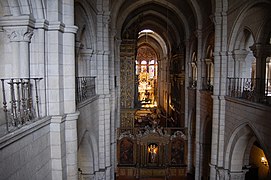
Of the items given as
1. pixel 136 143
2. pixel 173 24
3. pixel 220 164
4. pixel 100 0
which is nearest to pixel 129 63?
pixel 173 24

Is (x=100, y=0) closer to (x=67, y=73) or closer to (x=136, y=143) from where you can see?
(x=67, y=73)

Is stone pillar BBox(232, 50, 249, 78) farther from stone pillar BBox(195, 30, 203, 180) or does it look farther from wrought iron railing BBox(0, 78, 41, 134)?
wrought iron railing BBox(0, 78, 41, 134)

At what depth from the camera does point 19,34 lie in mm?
5262

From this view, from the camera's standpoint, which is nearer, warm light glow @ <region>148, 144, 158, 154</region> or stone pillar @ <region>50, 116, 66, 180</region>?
stone pillar @ <region>50, 116, 66, 180</region>

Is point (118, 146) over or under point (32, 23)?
under

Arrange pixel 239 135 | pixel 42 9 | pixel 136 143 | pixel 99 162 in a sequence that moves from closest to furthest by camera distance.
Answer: pixel 42 9 < pixel 239 135 < pixel 99 162 < pixel 136 143

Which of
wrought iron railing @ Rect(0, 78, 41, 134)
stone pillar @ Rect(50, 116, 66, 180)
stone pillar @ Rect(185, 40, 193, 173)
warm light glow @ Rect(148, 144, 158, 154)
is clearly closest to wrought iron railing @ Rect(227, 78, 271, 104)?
stone pillar @ Rect(50, 116, 66, 180)

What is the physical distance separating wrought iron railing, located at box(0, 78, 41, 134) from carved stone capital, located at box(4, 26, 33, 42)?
0.80 metres

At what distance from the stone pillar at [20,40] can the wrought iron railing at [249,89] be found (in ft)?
22.3

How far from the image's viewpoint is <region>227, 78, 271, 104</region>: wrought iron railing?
29.9 ft

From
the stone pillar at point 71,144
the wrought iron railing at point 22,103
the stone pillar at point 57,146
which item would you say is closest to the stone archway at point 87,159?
the stone pillar at point 71,144

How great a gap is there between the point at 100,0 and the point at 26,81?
7.07 metres

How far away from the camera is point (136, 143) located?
17.8 metres

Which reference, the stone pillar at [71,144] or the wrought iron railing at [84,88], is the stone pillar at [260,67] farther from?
the stone pillar at [71,144]
